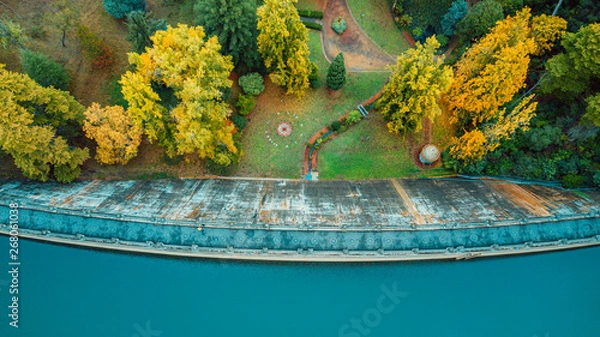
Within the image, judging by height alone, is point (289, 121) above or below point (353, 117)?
below

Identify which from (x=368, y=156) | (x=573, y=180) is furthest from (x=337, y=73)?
(x=573, y=180)

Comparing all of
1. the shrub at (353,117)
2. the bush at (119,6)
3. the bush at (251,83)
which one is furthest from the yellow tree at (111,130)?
the shrub at (353,117)

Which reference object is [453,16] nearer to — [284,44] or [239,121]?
[284,44]

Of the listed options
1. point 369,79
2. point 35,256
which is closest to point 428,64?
point 369,79

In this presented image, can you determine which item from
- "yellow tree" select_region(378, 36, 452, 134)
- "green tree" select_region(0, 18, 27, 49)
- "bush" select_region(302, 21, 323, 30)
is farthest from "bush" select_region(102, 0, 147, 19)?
"yellow tree" select_region(378, 36, 452, 134)

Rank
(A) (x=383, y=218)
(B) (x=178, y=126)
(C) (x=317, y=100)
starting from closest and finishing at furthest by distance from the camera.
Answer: (B) (x=178, y=126) < (A) (x=383, y=218) < (C) (x=317, y=100)

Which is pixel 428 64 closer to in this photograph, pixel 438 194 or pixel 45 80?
pixel 438 194

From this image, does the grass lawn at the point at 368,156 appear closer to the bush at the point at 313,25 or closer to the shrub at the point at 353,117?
the shrub at the point at 353,117

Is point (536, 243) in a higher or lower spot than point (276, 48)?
lower
